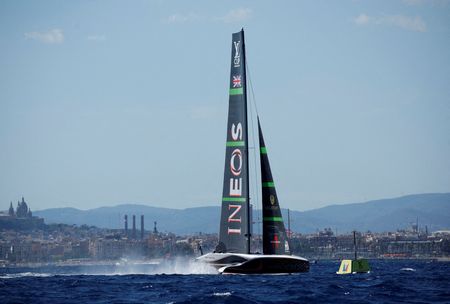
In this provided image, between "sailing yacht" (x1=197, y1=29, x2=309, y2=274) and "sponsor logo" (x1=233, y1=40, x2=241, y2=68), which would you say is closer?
"sailing yacht" (x1=197, y1=29, x2=309, y2=274)

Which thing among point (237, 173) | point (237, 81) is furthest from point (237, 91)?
point (237, 173)

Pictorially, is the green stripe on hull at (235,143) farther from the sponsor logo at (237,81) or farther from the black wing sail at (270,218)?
the sponsor logo at (237,81)

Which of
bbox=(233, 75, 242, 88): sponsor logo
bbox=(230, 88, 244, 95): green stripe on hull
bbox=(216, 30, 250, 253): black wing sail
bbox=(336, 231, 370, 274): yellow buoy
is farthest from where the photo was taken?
bbox=(336, 231, 370, 274): yellow buoy

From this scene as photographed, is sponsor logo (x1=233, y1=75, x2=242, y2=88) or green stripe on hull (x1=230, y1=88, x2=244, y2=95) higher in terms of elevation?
sponsor logo (x1=233, y1=75, x2=242, y2=88)

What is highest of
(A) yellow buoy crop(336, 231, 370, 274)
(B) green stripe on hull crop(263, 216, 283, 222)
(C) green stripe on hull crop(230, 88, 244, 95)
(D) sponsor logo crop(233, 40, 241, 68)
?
(D) sponsor logo crop(233, 40, 241, 68)

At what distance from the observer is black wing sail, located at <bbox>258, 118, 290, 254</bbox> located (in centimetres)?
5416

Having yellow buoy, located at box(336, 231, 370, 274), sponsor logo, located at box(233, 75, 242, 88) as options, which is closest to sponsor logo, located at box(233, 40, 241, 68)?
sponsor logo, located at box(233, 75, 242, 88)

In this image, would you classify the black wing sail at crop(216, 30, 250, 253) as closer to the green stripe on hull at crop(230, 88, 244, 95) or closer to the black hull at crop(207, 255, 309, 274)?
the green stripe on hull at crop(230, 88, 244, 95)

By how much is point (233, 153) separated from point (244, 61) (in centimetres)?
599

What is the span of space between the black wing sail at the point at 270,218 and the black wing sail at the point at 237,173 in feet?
4.38

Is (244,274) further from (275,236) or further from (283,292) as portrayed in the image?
(283,292)

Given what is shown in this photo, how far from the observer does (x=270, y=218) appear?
54.8m

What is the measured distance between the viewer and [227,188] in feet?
180

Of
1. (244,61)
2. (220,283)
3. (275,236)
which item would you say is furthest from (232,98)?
(220,283)
